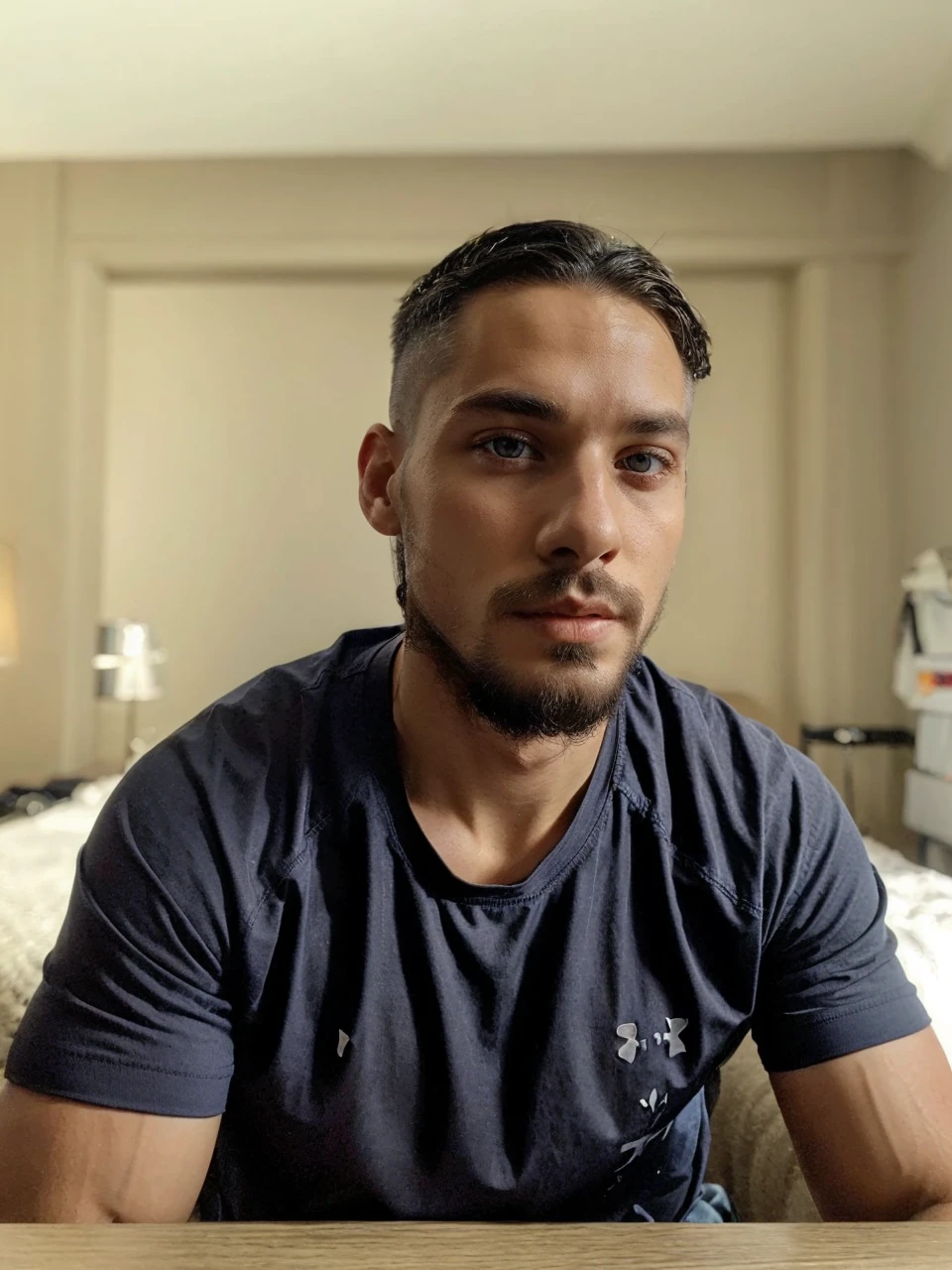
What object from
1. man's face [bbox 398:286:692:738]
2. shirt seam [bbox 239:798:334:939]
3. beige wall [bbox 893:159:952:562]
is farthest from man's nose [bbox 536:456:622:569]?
beige wall [bbox 893:159:952:562]

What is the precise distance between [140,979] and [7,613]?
2.50 meters

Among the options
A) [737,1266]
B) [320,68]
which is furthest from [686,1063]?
[320,68]

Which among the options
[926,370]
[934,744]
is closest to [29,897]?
[934,744]

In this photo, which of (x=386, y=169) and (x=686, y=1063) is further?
(x=386, y=169)

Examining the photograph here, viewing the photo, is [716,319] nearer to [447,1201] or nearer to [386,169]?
[386,169]

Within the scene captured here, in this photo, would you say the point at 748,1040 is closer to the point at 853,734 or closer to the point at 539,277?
the point at 539,277

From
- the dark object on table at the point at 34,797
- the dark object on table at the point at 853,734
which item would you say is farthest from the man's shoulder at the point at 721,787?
the dark object on table at the point at 853,734

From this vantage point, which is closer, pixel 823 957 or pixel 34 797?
pixel 823 957

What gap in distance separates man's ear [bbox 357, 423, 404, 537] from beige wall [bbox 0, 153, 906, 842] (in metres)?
2.64

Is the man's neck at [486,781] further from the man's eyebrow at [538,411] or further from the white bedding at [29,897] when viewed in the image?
the white bedding at [29,897]

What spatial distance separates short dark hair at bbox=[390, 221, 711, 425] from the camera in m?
0.86

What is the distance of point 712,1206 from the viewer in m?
0.96

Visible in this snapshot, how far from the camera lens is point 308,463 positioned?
351 cm

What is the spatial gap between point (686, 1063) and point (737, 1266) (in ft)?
1.06
